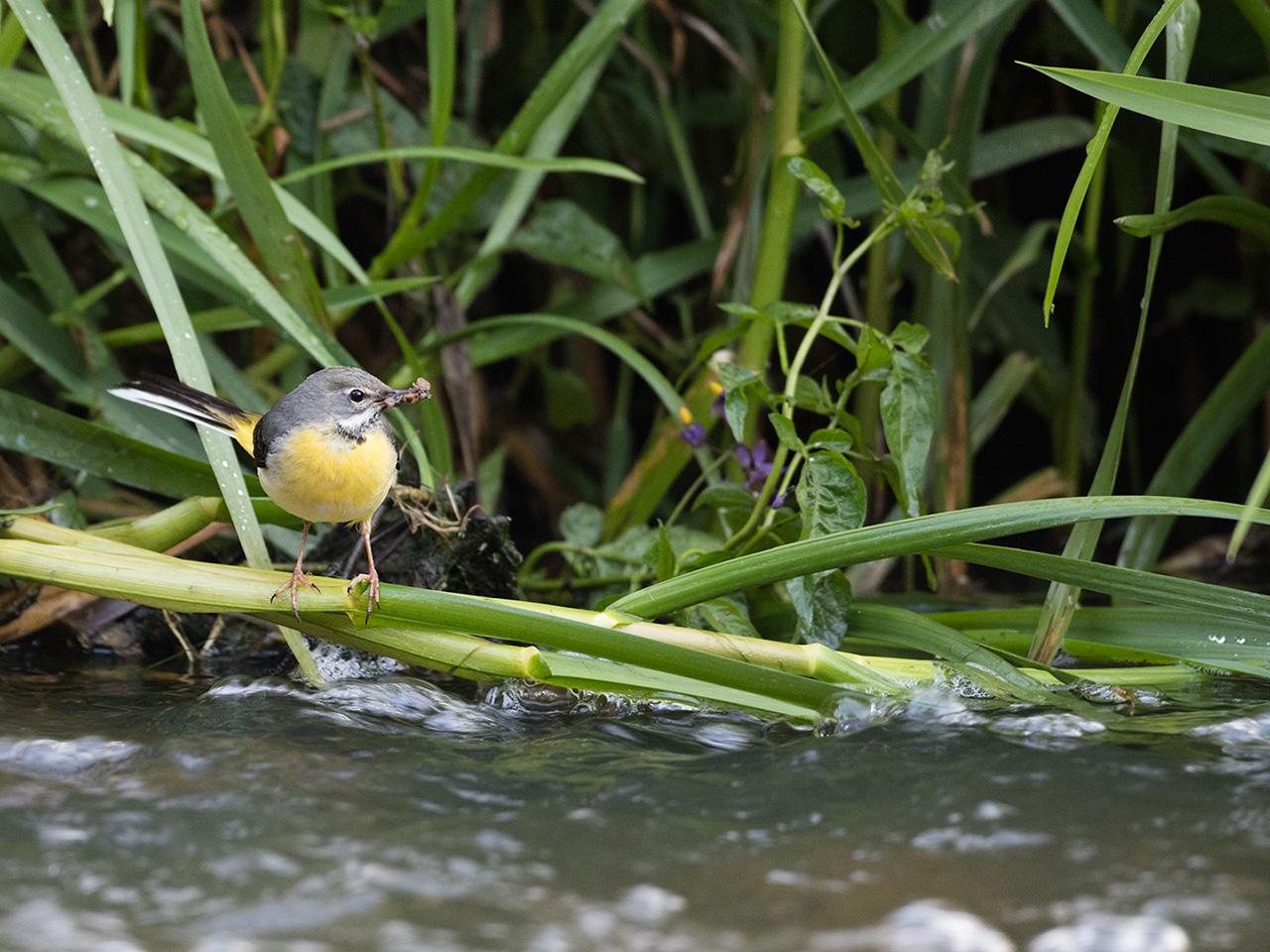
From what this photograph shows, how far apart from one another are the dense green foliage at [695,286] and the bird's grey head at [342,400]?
19cm

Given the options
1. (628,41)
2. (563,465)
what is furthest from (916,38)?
(563,465)

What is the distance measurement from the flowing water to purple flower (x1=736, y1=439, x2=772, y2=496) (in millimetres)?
688

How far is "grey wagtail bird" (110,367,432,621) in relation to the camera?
2607 millimetres

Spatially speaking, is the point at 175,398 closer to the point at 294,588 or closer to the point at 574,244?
the point at 294,588

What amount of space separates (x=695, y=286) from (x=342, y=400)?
7.83 feet

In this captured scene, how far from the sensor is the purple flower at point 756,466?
3045mm

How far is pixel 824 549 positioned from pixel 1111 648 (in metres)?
0.74

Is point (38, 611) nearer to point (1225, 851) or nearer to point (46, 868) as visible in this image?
point (46, 868)

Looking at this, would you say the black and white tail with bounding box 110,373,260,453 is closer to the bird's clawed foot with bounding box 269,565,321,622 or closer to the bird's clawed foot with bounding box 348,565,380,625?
the bird's clawed foot with bounding box 269,565,321,622

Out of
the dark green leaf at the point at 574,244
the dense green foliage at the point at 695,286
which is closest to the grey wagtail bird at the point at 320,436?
the dense green foliage at the point at 695,286

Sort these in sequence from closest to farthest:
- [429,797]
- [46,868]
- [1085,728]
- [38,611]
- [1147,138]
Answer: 1. [46,868]
2. [429,797]
3. [1085,728]
4. [38,611]
5. [1147,138]

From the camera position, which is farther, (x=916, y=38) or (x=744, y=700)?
(x=916, y=38)

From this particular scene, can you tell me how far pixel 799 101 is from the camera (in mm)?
3445

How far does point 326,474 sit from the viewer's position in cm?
259
